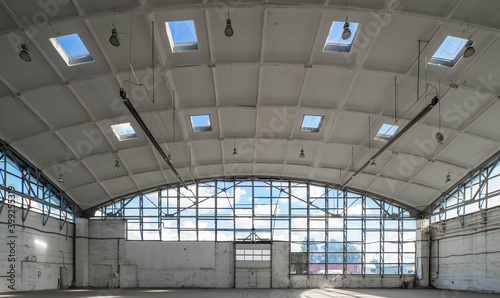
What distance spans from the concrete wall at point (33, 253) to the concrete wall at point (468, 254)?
96.7 ft

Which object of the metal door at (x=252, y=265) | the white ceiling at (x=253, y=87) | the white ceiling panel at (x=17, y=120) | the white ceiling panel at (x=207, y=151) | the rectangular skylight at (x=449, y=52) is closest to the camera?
the white ceiling at (x=253, y=87)

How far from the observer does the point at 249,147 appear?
2684 centimetres

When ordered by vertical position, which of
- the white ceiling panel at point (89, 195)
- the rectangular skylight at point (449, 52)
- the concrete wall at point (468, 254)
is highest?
the rectangular skylight at point (449, 52)

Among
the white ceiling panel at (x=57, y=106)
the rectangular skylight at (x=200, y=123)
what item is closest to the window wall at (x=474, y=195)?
the rectangular skylight at (x=200, y=123)

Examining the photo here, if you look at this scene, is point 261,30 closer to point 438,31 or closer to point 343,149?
point 438,31

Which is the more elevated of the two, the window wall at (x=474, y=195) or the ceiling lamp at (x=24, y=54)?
the ceiling lamp at (x=24, y=54)

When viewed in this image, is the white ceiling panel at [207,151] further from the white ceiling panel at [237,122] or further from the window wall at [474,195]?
the window wall at [474,195]

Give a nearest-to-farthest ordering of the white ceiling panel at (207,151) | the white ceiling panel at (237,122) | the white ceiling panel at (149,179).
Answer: the white ceiling panel at (237,122) → the white ceiling panel at (207,151) → the white ceiling panel at (149,179)

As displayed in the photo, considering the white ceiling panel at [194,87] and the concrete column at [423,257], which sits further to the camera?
the concrete column at [423,257]

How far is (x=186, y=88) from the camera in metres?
19.4

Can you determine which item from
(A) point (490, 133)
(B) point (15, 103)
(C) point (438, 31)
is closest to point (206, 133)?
(B) point (15, 103)

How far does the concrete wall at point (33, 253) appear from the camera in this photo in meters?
22.2

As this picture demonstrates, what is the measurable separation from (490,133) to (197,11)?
17.5 m

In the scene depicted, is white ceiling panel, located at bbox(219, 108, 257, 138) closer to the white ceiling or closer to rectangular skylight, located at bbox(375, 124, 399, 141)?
the white ceiling
